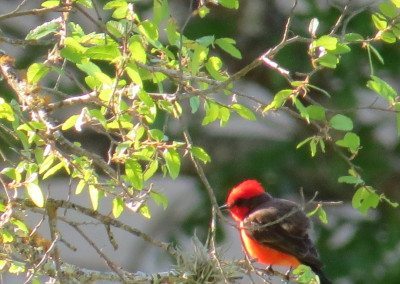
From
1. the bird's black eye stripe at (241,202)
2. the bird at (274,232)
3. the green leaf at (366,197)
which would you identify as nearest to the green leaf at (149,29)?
the green leaf at (366,197)

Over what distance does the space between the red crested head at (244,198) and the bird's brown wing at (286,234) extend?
118 millimetres

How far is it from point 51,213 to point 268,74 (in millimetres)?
2707

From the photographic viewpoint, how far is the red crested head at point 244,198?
13.0ft

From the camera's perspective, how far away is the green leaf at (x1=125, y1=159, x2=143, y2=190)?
86.4 inches

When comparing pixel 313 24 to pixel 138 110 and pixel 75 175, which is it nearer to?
pixel 138 110

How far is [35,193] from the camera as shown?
2.13 metres

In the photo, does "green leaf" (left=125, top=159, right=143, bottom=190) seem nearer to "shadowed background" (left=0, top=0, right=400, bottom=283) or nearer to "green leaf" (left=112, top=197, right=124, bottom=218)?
"green leaf" (left=112, top=197, right=124, bottom=218)

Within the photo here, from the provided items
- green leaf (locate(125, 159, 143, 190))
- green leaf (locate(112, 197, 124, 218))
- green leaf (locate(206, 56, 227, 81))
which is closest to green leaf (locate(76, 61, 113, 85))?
green leaf (locate(125, 159, 143, 190))

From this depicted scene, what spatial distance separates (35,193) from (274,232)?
1.77 m

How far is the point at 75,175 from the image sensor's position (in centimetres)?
230

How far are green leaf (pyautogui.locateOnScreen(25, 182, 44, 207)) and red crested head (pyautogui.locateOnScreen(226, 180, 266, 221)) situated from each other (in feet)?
6.10

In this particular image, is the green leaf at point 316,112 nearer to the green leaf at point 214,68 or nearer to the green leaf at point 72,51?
the green leaf at point 214,68

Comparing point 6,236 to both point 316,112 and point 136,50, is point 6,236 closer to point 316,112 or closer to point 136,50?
point 136,50

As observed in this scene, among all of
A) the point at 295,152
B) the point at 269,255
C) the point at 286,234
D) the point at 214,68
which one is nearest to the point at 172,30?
the point at 214,68
